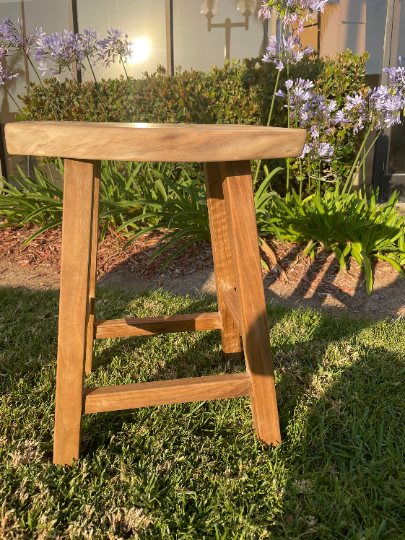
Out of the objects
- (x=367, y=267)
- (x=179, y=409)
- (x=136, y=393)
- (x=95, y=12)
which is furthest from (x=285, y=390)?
(x=95, y=12)

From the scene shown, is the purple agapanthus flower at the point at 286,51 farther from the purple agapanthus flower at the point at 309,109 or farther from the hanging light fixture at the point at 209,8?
the hanging light fixture at the point at 209,8

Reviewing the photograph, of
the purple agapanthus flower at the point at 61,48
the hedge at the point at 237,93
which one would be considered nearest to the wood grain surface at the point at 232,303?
the purple agapanthus flower at the point at 61,48

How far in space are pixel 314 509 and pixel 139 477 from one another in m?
0.50

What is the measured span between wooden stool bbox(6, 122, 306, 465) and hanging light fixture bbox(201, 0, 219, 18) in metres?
4.54

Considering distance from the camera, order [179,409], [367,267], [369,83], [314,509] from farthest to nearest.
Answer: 1. [369,83]
2. [367,267]
3. [179,409]
4. [314,509]

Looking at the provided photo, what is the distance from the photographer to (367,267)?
9.42 feet

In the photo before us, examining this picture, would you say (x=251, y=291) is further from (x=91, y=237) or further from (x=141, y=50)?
(x=141, y=50)

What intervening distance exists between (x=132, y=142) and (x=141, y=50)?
4861 millimetres

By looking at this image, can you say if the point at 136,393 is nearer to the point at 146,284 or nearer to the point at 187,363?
the point at 187,363

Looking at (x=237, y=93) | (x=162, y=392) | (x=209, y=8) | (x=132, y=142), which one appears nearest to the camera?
(x=132, y=142)

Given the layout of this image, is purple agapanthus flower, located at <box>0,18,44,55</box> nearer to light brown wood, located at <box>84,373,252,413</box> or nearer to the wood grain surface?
the wood grain surface

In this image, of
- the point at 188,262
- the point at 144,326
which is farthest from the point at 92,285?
the point at 188,262

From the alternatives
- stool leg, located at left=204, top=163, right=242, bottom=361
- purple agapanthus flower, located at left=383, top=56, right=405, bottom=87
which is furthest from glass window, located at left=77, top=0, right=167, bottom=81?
stool leg, located at left=204, top=163, right=242, bottom=361

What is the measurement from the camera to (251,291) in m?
1.27
